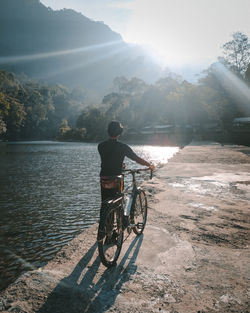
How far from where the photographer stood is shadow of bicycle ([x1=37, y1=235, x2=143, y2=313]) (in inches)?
93.4

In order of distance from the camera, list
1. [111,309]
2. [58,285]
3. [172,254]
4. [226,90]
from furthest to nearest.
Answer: [226,90] → [172,254] → [58,285] → [111,309]

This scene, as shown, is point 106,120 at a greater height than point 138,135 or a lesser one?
greater

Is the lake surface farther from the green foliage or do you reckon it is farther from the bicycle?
the green foliage

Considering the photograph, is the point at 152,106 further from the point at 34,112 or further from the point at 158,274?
the point at 158,274

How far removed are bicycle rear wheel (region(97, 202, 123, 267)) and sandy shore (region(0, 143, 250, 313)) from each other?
0.14 m

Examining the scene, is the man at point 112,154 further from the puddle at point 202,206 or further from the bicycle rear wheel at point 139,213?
the puddle at point 202,206

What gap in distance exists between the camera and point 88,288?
2.68m

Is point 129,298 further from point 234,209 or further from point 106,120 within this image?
point 106,120

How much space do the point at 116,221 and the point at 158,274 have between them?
93 centimetres

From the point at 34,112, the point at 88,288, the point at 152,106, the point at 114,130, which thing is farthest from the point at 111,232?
the point at 34,112

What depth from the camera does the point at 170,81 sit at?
96.2 metres

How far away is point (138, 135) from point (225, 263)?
6904 cm

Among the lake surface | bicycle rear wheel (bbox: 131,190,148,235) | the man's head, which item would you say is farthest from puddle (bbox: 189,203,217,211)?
the lake surface

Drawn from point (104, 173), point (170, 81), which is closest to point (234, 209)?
point (104, 173)
